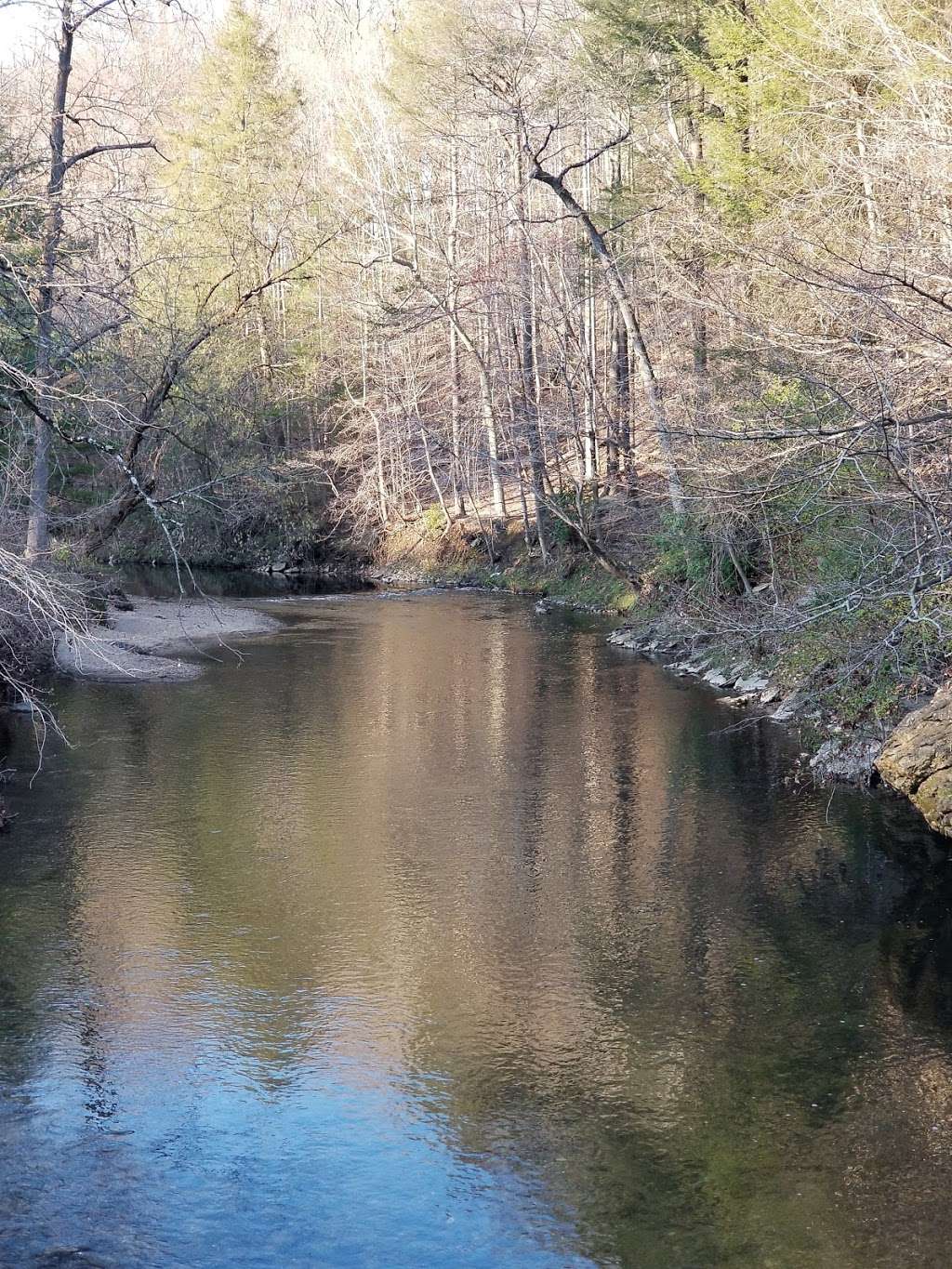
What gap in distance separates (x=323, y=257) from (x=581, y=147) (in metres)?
7.86

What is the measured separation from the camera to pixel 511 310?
3012 centimetres

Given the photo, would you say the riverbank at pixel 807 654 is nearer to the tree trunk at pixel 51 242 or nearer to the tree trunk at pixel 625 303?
the tree trunk at pixel 625 303

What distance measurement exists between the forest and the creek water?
1992 mm

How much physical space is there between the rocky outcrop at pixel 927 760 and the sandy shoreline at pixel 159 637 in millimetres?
8276

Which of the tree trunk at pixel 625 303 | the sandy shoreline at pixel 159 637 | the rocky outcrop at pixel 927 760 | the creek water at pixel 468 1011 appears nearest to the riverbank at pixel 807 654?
the rocky outcrop at pixel 927 760

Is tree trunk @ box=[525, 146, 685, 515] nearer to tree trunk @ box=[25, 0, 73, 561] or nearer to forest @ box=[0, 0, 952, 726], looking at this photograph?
forest @ box=[0, 0, 952, 726]

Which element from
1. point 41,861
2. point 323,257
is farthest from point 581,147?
point 41,861

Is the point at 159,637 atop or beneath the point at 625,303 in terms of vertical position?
beneath

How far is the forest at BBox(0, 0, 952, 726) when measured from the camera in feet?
27.5

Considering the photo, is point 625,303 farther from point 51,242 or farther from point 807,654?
point 51,242

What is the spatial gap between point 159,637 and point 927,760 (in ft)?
46.4

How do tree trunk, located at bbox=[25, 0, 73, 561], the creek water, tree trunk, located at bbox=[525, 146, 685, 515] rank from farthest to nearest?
tree trunk, located at bbox=[525, 146, 685, 515] → tree trunk, located at bbox=[25, 0, 73, 561] → the creek water

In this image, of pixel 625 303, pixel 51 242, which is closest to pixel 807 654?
pixel 51 242

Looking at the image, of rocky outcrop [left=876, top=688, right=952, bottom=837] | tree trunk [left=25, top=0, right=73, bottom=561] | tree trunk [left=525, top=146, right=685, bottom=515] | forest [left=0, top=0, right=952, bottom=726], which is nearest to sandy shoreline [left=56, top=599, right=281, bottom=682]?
forest [left=0, top=0, right=952, bottom=726]
